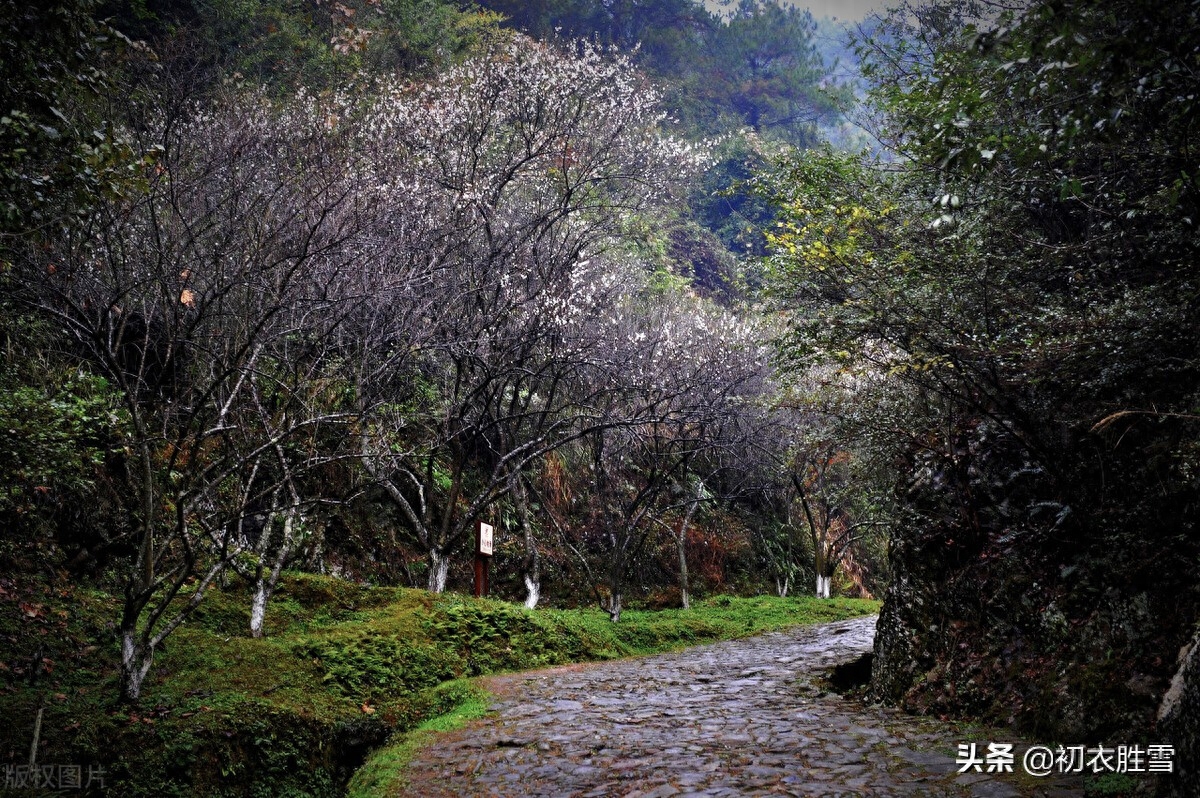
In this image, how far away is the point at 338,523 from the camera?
50.4 ft

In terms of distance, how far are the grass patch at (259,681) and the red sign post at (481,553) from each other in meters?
0.43

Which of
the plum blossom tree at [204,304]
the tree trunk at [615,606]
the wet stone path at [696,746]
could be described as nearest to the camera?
the wet stone path at [696,746]

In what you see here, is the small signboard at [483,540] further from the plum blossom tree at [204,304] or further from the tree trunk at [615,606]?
the tree trunk at [615,606]

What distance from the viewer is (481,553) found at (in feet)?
41.3

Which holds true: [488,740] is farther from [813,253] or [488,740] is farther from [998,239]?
[998,239]

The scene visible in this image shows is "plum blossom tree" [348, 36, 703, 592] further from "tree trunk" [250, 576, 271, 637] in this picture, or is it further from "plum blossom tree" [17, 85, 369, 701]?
"tree trunk" [250, 576, 271, 637]

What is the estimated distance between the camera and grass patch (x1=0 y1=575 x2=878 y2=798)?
592cm

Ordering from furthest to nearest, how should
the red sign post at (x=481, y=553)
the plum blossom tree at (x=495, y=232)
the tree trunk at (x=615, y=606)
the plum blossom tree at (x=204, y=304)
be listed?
the tree trunk at (x=615, y=606) < the plum blossom tree at (x=495, y=232) < the red sign post at (x=481, y=553) < the plum blossom tree at (x=204, y=304)

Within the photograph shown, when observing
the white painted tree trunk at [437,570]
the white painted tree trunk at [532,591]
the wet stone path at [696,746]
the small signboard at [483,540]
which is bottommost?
the wet stone path at [696,746]

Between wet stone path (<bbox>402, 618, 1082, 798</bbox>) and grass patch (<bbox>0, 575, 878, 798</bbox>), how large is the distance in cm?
70

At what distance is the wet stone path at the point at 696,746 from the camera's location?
5.04 meters

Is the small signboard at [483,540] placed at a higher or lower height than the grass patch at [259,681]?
higher

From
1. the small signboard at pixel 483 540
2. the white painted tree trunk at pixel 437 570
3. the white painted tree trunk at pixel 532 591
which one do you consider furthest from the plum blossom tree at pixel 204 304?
the white painted tree trunk at pixel 532 591

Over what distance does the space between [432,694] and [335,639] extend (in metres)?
1.31
